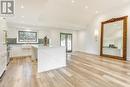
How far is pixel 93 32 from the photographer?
945 centimetres

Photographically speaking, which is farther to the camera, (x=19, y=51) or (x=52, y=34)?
(x=52, y=34)

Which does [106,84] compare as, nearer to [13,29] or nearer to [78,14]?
[78,14]

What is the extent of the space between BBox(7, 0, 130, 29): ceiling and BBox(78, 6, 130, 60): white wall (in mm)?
447

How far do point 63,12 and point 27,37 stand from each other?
370cm

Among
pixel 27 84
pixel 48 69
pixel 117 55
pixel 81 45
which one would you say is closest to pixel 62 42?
pixel 81 45

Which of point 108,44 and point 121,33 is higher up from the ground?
point 121,33

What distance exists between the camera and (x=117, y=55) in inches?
275

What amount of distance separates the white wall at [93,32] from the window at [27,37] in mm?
5372

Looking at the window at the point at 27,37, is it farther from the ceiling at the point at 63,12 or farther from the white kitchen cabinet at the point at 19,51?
the ceiling at the point at 63,12

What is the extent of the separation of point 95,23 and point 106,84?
287 inches

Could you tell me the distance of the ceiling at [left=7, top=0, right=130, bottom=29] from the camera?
6141 mm

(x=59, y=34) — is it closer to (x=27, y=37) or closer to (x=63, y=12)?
(x=63, y=12)

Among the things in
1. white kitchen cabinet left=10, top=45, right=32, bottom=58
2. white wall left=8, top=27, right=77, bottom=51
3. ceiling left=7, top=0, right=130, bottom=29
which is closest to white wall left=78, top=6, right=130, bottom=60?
ceiling left=7, top=0, right=130, bottom=29

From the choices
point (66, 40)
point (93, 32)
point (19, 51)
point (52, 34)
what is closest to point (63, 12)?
point (52, 34)
